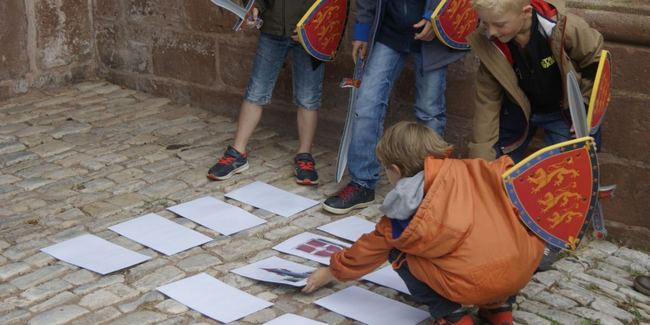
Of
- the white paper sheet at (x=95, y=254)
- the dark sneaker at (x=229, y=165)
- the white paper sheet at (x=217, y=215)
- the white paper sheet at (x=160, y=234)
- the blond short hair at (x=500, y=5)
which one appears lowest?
the white paper sheet at (x=95, y=254)

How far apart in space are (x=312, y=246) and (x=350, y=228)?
0.33 metres

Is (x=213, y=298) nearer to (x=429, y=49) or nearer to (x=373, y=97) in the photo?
(x=373, y=97)

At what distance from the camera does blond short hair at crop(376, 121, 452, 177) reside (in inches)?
133

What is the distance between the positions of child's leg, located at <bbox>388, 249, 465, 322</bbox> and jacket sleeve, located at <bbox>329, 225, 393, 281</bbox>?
6 cm

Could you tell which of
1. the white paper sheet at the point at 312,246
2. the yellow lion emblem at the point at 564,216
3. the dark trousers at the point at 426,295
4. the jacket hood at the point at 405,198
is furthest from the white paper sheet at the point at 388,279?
the yellow lion emblem at the point at 564,216

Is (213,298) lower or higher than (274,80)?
Answer: lower

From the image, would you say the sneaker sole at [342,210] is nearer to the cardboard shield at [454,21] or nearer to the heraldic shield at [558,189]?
the cardboard shield at [454,21]

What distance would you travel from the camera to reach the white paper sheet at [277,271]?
3959mm

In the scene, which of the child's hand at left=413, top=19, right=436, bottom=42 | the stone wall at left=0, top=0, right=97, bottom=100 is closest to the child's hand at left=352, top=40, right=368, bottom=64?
the child's hand at left=413, top=19, right=436, bottom=42

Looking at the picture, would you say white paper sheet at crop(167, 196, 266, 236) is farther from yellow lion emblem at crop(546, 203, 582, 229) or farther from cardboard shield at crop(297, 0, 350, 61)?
yellow lion emblem at crop(546, 203, 582, 229)

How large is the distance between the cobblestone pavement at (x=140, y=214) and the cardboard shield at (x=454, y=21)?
3.23 ft

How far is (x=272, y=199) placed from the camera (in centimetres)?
496

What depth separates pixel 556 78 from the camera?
13.0 ft

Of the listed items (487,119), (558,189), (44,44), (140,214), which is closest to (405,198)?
(558,189)
